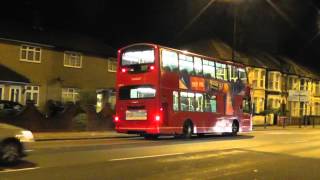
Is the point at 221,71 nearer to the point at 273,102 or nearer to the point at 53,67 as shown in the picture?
the point at 53,67

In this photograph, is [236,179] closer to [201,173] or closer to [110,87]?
[201,173]

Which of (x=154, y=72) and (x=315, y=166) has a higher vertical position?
(x=154, y=72)

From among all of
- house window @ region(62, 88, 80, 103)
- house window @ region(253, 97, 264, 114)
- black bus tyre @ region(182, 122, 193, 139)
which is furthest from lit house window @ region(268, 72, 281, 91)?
black bus tyre @ region(182, 122, 193, 139)

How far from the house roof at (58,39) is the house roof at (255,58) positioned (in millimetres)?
12765

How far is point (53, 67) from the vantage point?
43.0 metres

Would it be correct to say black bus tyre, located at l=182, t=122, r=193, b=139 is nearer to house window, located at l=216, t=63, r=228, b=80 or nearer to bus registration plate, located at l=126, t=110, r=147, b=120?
bus registration plate, located at l=126, t=110, r=147, b=120

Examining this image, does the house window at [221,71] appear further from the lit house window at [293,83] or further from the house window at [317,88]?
the house window at [317,88]

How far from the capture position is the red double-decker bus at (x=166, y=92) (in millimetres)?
25594

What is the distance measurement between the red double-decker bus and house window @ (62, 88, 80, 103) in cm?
1754

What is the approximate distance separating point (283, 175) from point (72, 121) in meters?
20.2

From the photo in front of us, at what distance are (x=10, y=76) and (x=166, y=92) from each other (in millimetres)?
16832

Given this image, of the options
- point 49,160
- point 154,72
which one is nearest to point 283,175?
point 49,160

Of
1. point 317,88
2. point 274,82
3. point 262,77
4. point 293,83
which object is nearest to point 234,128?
point 262,77

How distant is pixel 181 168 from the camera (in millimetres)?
13727
